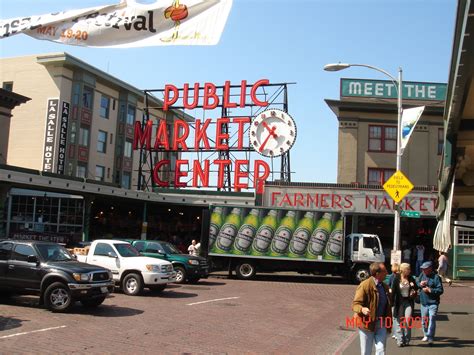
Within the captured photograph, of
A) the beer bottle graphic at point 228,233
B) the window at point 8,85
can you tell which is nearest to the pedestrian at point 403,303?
the beer bottle graphic at point 228,233

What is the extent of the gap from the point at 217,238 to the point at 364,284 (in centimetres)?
1900

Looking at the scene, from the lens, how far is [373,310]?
7359 mm

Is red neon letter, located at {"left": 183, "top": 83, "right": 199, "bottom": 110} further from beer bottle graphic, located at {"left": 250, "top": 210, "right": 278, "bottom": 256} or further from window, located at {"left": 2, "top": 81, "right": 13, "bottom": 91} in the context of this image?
beer bottle graphic, located at {"left": 250, "top": 210, "right": 278, "bottom": 256}

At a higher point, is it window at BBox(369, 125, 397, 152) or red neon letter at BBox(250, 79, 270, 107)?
red neon letter at BBox(250, 79, 270, 107)

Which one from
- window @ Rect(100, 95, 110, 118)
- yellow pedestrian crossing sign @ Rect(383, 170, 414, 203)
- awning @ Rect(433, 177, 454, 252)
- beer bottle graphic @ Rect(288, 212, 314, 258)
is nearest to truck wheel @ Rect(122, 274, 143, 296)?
yellow pedestrian crossing sign @ Rect(383, 170, 414, 203)

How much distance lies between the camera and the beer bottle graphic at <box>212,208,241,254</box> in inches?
1027

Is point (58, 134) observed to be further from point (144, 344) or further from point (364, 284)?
point (364, 284)

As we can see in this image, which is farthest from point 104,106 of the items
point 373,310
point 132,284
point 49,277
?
point 373,310

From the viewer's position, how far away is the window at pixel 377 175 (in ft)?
120

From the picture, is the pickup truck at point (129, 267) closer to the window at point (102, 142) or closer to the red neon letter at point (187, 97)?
the red neon letter at point (187, 97)

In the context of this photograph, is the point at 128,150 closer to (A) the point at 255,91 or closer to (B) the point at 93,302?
(A) the point at 255,91

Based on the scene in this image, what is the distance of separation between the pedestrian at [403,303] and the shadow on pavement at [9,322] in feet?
25.3

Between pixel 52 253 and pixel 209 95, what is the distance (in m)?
29.9

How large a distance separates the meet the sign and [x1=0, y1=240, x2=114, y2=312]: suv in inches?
1085
